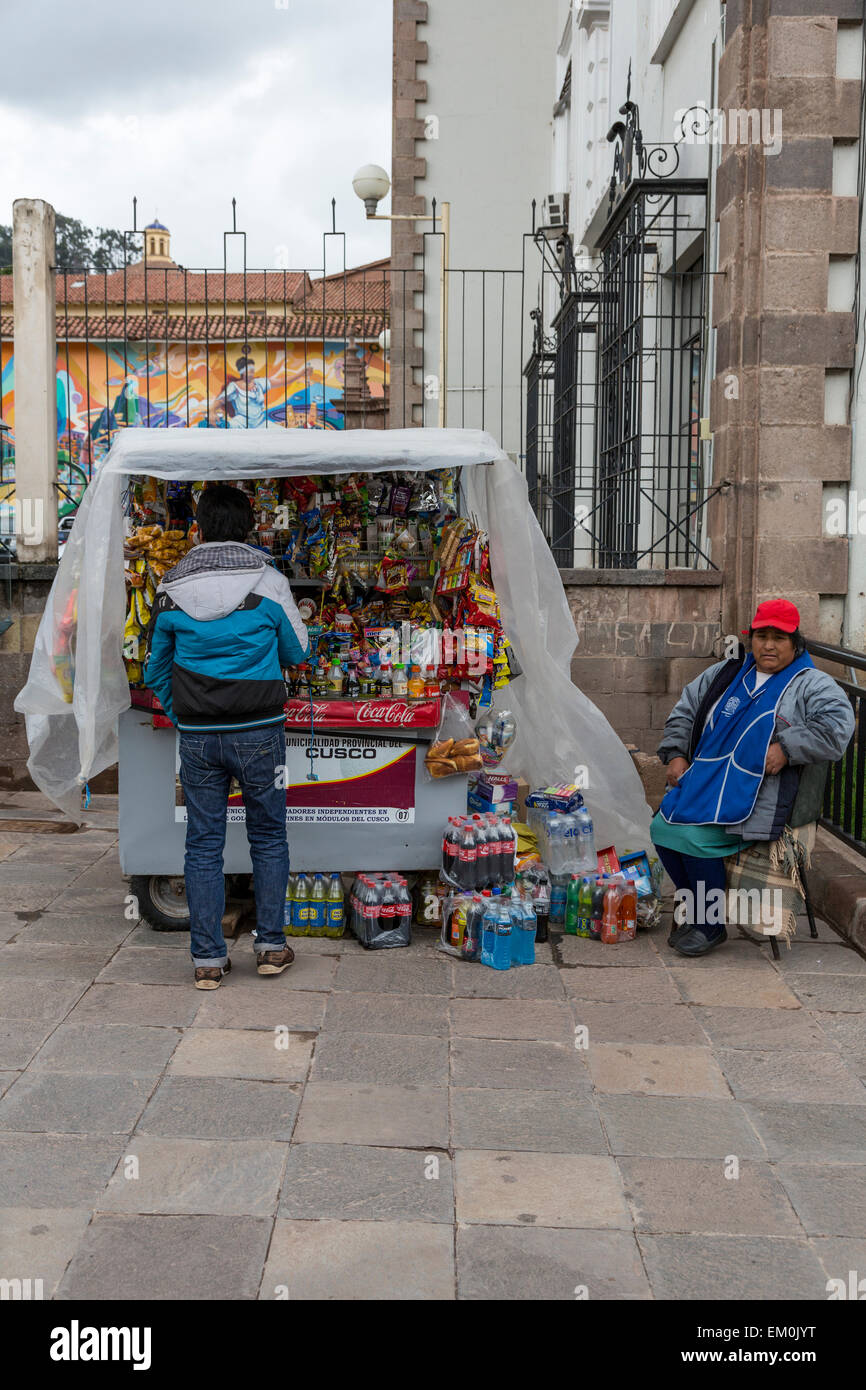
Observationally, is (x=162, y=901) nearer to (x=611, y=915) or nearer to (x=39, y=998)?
(x=39, y=998)

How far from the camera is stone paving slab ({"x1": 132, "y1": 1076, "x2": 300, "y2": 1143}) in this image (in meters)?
3.68

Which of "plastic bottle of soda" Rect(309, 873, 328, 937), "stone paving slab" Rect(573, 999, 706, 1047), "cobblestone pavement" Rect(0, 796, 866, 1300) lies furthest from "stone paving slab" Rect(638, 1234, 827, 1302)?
"plastic bottle of soda" Rect(309, 873, 328, 937)

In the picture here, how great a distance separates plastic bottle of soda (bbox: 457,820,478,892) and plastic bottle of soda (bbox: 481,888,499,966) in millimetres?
152

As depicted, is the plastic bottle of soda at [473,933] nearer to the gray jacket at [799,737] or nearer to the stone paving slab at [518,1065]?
the stone paving slab at [518,1065]

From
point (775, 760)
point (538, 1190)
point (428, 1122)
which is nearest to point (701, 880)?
point (775, 760)

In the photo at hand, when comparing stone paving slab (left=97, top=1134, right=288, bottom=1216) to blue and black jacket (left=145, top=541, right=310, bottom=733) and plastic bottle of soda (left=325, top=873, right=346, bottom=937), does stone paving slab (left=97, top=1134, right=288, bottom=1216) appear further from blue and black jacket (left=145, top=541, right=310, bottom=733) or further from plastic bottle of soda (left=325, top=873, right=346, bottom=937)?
plastic bottle of soda (left=325, top=873, right=346, bottom=937)

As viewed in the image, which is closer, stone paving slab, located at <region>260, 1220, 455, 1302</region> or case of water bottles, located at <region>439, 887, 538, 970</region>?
stone paving slab, located at <region>260, 1220, 455, 1302</region>

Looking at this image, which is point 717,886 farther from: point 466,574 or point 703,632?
point 703,632

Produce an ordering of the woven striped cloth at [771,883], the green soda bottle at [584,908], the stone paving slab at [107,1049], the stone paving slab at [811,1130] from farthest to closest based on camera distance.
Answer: the green soda bottle at [584,908] < the woven striped cloth at [771,883] < the stone paving slab at [107,1049] < the stone paving slab at [811,1130]

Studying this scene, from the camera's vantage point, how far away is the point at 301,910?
5.54 m

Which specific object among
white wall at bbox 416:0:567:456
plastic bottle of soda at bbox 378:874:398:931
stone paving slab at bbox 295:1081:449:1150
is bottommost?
stone paving slab at bbox 295:1081:449:1150

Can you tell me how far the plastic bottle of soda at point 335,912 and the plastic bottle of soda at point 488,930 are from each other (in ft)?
2.20

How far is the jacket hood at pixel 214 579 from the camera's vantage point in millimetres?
4824

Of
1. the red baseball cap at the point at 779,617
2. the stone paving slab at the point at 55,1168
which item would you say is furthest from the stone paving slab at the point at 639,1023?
the stone paving slab at the point at 55,1168
